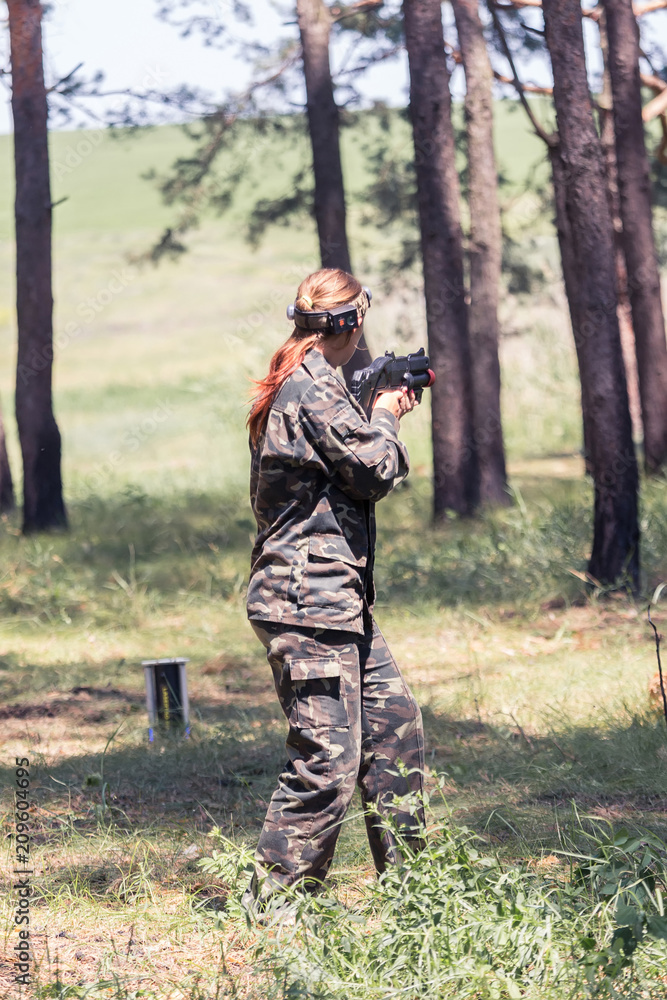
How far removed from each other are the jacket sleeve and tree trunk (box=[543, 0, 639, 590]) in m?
4.73

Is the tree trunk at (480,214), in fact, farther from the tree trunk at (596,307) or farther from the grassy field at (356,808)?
the tree trunk at (596,307)

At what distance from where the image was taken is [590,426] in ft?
25.5

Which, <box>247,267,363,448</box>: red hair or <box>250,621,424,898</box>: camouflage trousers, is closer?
<box>250,621,424,898</box>: camouflage trousers

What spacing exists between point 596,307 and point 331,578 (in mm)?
4956

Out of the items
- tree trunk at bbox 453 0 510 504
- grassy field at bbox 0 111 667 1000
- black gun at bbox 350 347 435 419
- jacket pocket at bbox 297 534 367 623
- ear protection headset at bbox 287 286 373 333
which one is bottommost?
grassy field at bbox 0 111 667 1000

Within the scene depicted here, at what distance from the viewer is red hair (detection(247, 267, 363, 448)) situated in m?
3.32

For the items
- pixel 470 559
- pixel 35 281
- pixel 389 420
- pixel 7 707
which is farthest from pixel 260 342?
pixel 389 420

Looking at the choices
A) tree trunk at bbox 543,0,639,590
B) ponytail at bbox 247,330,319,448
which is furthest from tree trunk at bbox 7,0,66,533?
ponytail at bbox 247,330,319,448

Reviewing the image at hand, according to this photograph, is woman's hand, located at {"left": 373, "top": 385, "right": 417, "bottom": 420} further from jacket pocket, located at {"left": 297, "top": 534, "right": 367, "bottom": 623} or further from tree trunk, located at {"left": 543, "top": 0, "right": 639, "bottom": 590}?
tree trunk, located at {"left": 543, "top": 0, "right": 639, "bottom": 590}

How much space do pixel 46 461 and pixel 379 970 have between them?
32.1 feet

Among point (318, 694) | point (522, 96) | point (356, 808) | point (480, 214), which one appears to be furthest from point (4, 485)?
point (318, 694)

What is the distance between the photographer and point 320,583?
3.21 metres

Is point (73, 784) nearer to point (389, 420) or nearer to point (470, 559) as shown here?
point (389, 420)

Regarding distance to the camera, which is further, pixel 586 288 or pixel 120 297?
pixel 120 297
